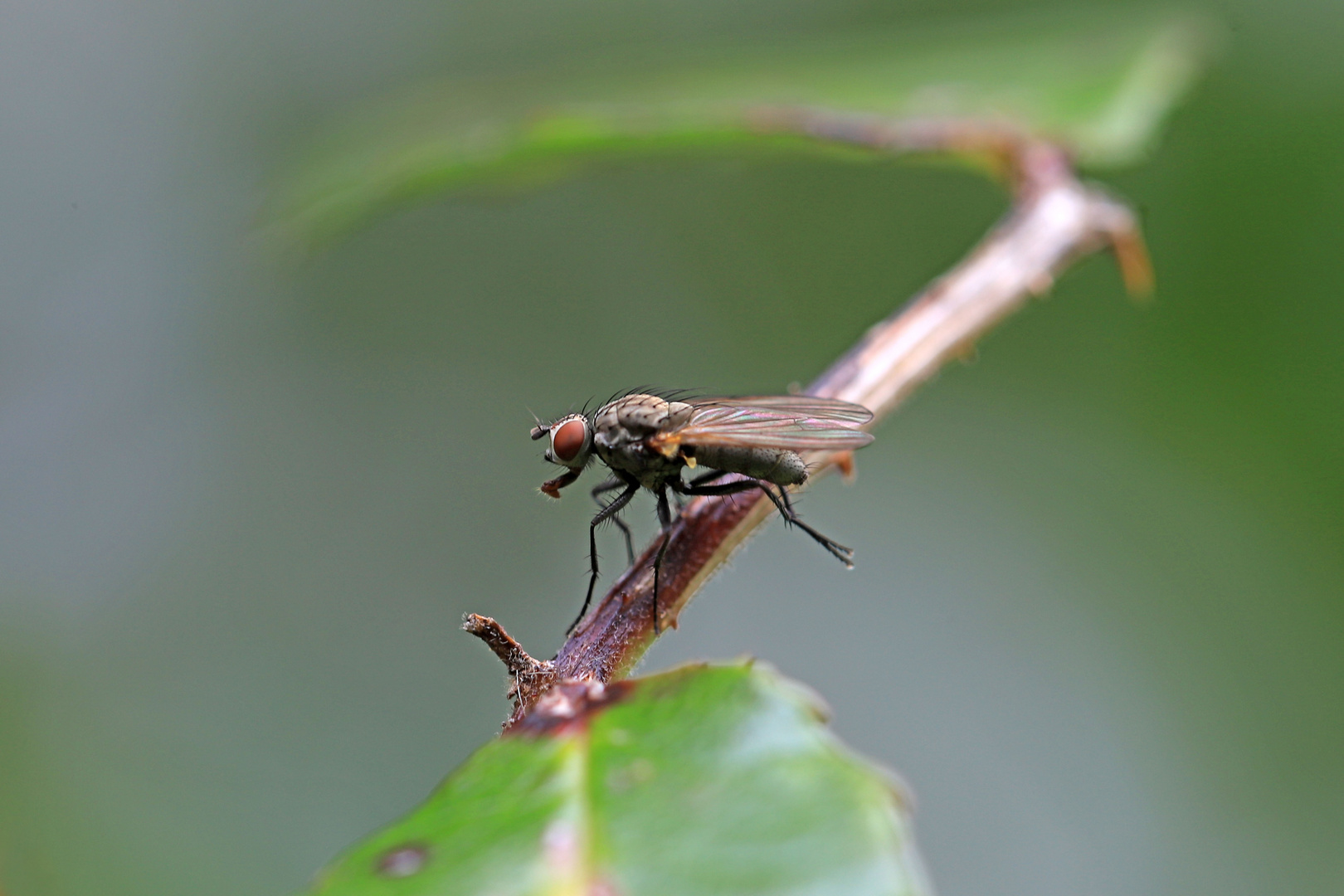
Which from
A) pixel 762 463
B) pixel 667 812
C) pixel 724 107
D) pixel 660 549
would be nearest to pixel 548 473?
pixel 762 463

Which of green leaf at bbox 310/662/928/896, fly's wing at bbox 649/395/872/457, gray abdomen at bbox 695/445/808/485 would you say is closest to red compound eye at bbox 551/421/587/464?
fly's wing at bbox 649/395/872/457

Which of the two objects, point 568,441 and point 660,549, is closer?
point 660,549

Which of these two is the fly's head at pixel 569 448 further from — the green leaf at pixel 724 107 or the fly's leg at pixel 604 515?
the green leaf at pixel 724 107

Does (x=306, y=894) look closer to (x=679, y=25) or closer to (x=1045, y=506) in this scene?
(x=1045, y=506)

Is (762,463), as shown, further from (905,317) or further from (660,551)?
(660,551)

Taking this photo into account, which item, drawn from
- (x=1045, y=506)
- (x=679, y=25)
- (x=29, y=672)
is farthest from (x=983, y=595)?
(x=29, y=672)

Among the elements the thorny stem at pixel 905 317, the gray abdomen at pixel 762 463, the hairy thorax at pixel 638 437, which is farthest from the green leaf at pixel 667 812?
the hairy thorax at pixel 638 437

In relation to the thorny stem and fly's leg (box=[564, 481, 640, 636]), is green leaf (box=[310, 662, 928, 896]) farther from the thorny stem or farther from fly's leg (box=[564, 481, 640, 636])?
fly's leg (box=[564, 481, 640, 636])
